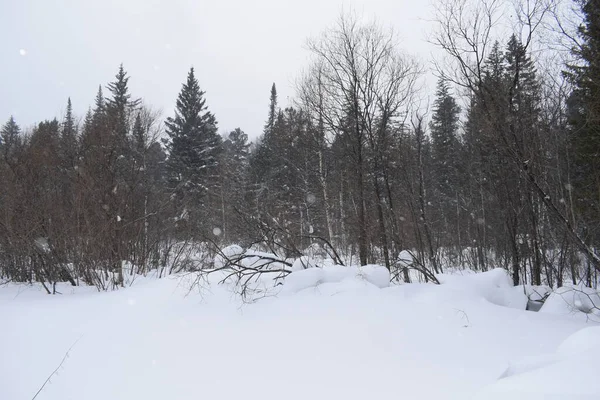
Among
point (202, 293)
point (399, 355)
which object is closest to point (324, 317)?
point (399, 355)

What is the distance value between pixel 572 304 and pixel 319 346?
361cm

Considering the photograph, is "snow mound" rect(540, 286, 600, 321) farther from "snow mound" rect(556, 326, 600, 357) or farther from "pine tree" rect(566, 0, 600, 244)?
"snow mound" rect(556, 326, 600, 357)

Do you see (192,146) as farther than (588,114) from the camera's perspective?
Yes

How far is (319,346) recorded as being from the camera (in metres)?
3.51

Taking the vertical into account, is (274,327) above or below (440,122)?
below

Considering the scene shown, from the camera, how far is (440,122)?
92.4 feet

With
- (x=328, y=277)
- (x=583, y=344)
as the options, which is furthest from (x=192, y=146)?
(x=583, y=344)

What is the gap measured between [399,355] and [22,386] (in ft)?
12.9

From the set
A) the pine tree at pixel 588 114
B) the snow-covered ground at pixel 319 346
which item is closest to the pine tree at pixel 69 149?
the snow-covered ground at pixel 319 346

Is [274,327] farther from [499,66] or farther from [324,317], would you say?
[499,66]

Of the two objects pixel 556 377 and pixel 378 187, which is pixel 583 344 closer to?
pixel 556 377

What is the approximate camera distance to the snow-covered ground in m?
2.68

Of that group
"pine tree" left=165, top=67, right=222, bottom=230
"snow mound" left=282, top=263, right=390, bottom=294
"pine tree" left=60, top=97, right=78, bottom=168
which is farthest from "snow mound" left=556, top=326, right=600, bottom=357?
"pine tree" left=165, top=67, right=222, bottom=230

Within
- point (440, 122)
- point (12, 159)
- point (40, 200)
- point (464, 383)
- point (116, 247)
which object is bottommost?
point (464, 383)
